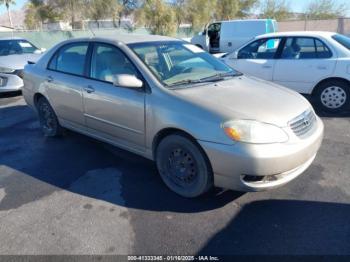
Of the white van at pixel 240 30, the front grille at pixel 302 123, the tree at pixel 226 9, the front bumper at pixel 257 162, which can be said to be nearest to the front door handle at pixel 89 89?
the front bumper at pixel 257 162

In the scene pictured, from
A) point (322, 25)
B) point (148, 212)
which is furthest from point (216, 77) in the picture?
point (322, 25)

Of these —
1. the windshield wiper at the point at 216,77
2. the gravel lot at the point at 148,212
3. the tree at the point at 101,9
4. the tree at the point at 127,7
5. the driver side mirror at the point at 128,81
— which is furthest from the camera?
the tree at the point at 127,7

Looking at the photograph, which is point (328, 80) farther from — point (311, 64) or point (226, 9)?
point (226, 9)

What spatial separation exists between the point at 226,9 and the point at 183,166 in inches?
1475

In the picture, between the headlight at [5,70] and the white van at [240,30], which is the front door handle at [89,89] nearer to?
the headlight at [5,70]

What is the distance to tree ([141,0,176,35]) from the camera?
88.9ft

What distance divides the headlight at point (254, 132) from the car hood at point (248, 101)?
59mm

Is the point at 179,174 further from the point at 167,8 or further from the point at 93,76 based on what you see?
the point at 167,8

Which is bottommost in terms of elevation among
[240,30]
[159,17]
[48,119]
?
[48,119]

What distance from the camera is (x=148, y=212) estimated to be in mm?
3066

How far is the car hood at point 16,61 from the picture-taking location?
26.5ft

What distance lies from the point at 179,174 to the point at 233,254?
3.44 ft

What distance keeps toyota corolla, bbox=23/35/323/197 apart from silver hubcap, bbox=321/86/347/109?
2743 mm

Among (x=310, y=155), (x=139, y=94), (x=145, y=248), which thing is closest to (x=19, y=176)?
(x=139, y=94)
